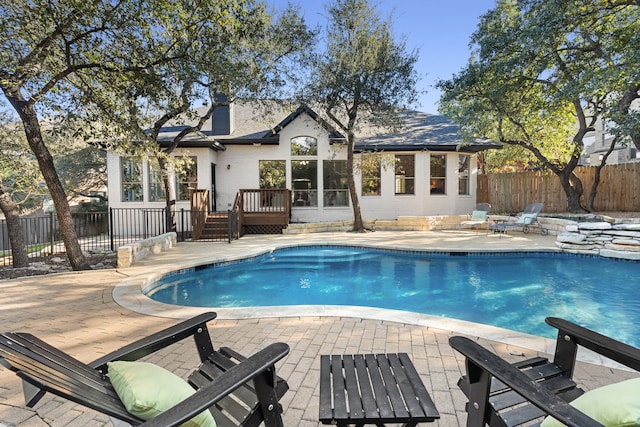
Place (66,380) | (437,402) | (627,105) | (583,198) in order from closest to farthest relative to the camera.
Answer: (66,380) → (437,402) → (627,105) → (583,198)

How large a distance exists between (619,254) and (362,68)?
28.2 feet

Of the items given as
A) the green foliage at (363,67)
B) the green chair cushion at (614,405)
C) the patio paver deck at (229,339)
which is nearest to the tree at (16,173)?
the patio paver deck at (229,339)

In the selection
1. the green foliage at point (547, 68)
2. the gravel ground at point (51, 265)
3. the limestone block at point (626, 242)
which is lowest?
the gravel ground at point (51, 265)

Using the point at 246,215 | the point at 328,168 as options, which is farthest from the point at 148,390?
the point at 328,168

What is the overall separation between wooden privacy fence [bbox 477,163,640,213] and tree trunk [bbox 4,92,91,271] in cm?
1531

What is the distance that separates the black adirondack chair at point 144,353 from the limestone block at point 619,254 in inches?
371

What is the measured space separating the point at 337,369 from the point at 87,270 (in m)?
6.62

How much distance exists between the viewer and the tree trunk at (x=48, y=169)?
19.6 ft

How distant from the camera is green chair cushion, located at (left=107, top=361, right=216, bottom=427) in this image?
134cm

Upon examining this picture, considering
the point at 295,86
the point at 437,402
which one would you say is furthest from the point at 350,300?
the point at 295,86

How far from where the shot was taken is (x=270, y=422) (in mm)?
1516

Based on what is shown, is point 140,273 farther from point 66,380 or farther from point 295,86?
point 295,86

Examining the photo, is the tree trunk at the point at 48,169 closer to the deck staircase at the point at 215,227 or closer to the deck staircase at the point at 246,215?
the deck staircase at the point at 246,215

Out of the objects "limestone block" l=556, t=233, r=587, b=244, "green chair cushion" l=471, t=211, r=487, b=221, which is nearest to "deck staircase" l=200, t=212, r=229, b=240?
"green chair cushion" l=471, t=211, r=487, b=221
